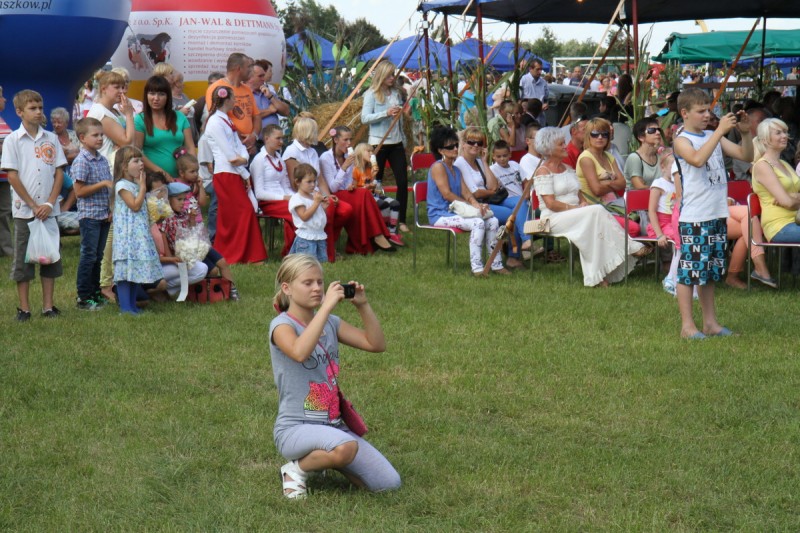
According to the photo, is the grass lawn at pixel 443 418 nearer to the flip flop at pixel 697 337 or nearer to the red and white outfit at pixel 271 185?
the flip flop at pixel 697 337

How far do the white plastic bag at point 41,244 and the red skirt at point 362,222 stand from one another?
3802 millimetres

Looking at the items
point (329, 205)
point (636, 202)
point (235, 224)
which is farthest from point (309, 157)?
point (636, 202)

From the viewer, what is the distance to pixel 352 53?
62.2 feet

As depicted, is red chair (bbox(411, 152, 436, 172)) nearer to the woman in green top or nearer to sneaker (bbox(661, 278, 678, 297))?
the woman in green top

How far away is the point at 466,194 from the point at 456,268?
2.30 ft

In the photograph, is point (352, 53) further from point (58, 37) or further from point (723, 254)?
point (723, 254)

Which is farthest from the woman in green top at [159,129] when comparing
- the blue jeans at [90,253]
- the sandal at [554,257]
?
the sandal at [554,257]

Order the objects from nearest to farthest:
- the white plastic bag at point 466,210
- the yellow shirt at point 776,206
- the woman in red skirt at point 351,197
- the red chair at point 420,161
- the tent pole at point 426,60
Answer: the yellow shirt at point 776,206 → the white plastic bag at point 466,210 → the woman in red skirt at point 351,197 → the red chair at point 420,161 → the tent pole at point 426,60

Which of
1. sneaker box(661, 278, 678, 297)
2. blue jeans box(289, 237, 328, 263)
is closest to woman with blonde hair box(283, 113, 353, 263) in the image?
blue jeans box(289, 237, 328, 263)

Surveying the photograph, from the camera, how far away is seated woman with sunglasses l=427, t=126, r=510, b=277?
31.9 feet

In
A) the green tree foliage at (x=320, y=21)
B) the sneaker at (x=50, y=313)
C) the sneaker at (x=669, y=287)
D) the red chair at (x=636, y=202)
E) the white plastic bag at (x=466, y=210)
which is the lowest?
the sneaker at (x=669, y=287)

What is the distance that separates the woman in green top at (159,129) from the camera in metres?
9.05

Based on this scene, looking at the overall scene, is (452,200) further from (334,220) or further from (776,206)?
(776,206)

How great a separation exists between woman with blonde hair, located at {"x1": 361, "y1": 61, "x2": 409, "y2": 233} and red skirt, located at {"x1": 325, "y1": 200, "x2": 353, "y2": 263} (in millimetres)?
1425
